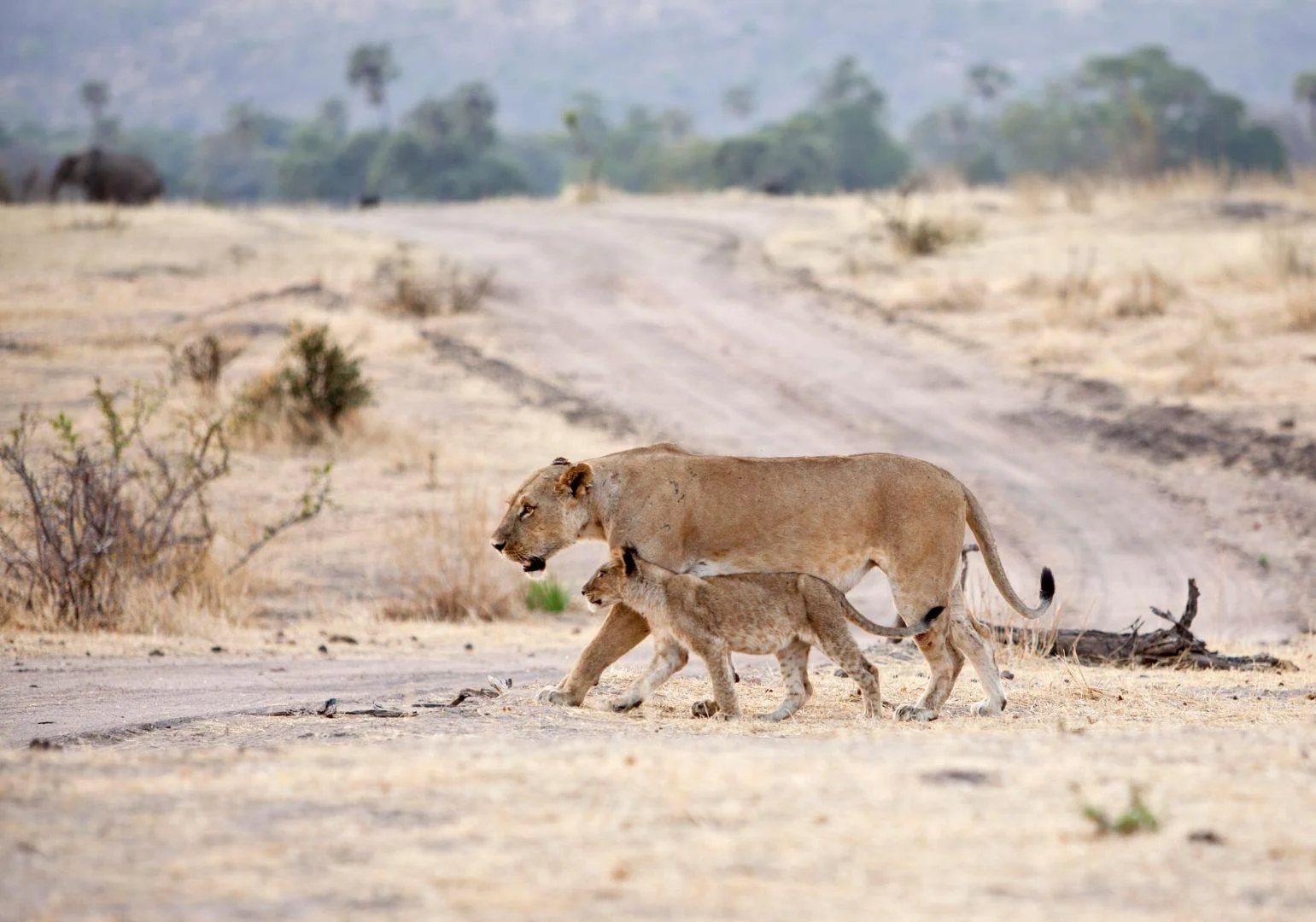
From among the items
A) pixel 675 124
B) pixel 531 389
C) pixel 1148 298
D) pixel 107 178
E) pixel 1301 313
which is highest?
pixel 675 124

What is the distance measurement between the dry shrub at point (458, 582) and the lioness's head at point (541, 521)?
14.4 ft

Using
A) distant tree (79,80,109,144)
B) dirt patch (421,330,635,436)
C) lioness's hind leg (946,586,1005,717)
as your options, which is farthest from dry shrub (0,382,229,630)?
distant tree (79,80,109,144)

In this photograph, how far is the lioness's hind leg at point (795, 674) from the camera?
7539 millimetres

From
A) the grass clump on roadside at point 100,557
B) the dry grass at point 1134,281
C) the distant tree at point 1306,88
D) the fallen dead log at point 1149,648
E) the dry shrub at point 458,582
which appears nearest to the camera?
the fallen dead log at point 1149,648

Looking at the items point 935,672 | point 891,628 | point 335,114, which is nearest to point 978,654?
point 935,672

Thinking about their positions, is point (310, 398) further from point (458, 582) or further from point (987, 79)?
point (987, 79)

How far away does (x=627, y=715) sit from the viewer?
7422mm

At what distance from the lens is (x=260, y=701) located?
7.88 m

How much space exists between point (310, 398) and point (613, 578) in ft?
34.3

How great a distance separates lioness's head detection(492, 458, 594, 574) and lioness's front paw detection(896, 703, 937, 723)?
5.47 feet

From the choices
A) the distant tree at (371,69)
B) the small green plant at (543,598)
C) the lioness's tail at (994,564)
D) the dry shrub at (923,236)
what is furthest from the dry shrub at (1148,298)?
the distant tree at (371,69)

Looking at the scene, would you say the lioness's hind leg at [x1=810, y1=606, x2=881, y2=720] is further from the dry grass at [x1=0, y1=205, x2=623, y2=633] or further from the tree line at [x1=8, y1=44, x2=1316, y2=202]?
the tree line at [x1=8, y1=44, x2=1316, y2=202]

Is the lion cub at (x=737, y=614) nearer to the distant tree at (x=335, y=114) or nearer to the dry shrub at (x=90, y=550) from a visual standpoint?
the dry shrub at (x=90, y=550)

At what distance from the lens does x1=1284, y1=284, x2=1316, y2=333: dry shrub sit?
20.6 m
